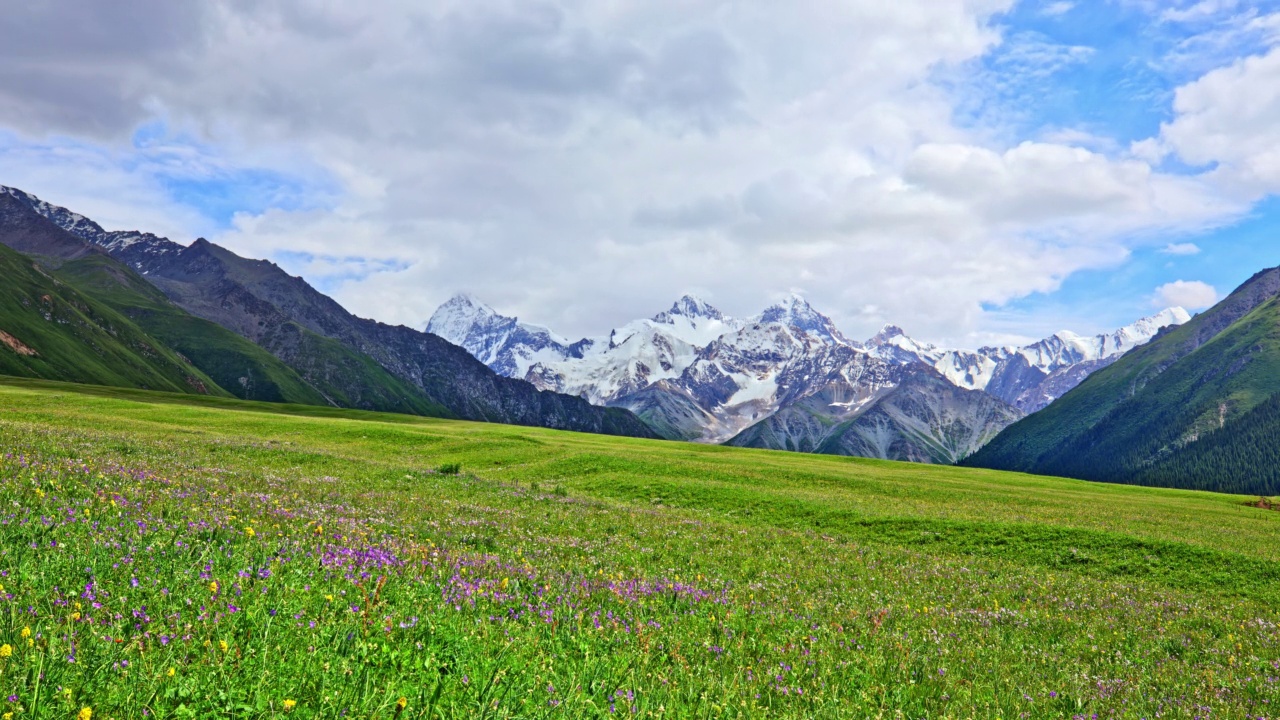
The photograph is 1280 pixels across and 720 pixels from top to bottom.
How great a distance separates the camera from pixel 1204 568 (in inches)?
944

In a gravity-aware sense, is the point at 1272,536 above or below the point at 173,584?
below

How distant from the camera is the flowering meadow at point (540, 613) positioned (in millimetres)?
5496

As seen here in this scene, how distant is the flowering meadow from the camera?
18.0 feet

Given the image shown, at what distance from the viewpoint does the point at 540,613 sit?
916cm

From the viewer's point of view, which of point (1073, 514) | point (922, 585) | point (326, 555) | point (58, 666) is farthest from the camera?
point (1073, 514)

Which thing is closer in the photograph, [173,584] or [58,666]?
[58,666]

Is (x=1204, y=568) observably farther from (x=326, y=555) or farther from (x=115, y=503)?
(x=115, y=503)

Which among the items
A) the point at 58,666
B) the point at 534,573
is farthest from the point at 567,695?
the point at 534,573

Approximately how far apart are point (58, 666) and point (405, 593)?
3913mm

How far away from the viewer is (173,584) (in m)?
6.97

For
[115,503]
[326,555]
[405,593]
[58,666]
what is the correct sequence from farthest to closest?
[115,503] < [326,555] < [405,593] < [58,666]

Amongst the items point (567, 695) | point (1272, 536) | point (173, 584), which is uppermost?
point (173, 584)

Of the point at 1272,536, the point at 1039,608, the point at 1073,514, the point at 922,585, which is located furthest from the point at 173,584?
the point at 1272,536

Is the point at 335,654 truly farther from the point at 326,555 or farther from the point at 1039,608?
the point at 1039,608
